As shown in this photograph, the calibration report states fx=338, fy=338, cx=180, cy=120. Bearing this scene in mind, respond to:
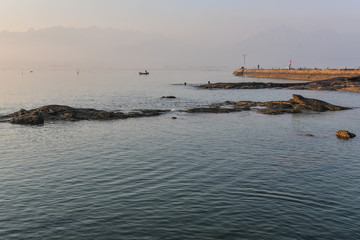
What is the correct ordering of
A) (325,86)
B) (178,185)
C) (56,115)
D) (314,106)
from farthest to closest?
1. (325,86)
2. (314,106)
3. (56,115)
4. (178,185)

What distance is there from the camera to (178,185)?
17.8m

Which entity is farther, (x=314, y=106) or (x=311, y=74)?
(x=311, y=74)

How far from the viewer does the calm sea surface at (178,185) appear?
12984 millimetres

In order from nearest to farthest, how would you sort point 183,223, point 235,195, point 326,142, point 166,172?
point 183,223, point 235,195, point 166,172, point 326,142

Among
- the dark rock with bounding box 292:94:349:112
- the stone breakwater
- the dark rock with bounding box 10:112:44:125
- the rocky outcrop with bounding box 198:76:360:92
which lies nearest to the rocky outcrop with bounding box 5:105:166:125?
the dark rock with bounding box 10:112:44:125

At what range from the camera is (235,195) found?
1639 cm

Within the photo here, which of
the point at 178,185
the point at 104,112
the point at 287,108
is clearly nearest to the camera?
the point at 178,185

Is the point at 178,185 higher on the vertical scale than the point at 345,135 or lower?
lower

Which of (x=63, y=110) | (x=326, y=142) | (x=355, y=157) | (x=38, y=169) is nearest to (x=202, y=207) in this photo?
(x=38, y=169)

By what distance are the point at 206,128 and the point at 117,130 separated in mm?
9281

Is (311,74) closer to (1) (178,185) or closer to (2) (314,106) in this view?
(2) (314,106)

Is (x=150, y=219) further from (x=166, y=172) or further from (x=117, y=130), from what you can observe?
(x=117, y=130)

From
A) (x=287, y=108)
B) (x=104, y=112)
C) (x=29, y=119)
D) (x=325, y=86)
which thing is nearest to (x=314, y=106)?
(x=287, y=108)

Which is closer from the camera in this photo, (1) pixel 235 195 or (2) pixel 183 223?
(2) pixel 183 223
